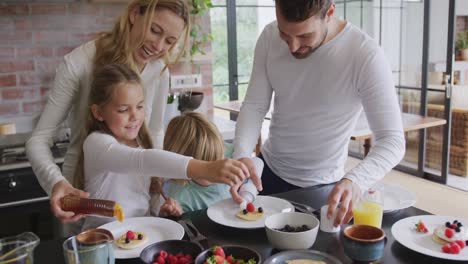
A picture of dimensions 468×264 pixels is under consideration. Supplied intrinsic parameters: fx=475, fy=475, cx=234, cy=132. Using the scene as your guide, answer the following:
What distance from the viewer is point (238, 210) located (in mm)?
1462

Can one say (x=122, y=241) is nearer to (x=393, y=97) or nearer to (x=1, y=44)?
(x=393, y=97)

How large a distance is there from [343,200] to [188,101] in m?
1.83

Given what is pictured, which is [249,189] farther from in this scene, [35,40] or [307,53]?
[35,40]

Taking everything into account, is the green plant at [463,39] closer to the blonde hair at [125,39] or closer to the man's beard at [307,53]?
the man's beard at [307,53]

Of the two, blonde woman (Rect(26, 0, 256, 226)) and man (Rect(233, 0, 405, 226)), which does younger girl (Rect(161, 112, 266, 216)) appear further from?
blonde woman (Rect(26, 0, 256, 226))

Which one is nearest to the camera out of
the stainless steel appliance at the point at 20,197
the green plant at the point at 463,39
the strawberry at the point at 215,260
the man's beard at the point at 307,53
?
the strawberry at the point at 215,260

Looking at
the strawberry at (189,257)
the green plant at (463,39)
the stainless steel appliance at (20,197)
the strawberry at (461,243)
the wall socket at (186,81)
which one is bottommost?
the stainless steel appliance at (20,197)

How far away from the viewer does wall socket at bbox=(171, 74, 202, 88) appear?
312cm

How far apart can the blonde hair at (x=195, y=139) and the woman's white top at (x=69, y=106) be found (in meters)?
0.17

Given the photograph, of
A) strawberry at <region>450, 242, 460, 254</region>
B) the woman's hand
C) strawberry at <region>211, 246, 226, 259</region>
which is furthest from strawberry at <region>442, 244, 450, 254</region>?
the woman's hand

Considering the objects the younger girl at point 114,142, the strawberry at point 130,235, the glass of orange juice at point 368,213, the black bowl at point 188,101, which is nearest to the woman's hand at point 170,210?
the younger girl at point 114,142

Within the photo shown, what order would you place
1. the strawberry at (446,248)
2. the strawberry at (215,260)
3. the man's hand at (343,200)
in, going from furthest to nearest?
the man's hand at (343,200) → the strawberry at (446,248) → the strawberry at (215,260)

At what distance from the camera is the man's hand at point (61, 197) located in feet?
4.18

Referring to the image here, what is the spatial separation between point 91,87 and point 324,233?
923 mm
